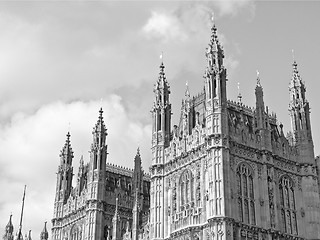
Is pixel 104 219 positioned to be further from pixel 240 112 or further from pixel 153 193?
pixel 240 112

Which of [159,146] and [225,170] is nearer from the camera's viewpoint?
[225,170]

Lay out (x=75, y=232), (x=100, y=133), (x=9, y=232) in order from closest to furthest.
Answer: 1. (x=75, y=232)
2. (x=100, y=133)
3. (x=9, y=232)

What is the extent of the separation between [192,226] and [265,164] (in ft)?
27.0

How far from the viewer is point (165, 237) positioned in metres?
52.8

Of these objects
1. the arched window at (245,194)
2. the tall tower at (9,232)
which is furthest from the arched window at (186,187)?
the tall tower at (9,232)

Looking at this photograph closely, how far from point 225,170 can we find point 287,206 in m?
7.74

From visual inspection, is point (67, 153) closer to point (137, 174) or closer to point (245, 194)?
point (137, 174)

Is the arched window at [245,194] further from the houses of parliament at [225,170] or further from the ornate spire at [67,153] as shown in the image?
the ornate spire at [67,153]

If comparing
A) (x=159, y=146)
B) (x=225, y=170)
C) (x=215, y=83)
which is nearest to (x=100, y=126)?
(x=159, y=146)

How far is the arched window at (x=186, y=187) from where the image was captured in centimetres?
5234

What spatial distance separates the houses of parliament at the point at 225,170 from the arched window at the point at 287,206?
8 cm

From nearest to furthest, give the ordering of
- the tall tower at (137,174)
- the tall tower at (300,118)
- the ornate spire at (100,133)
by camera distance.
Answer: the tall tower at (300,118), the ornate spire at (100,133), the tall tower at (137,174)

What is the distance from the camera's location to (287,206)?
177ft

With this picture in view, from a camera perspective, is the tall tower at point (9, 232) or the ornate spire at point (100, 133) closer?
the ornate spire at point (100, 133)
